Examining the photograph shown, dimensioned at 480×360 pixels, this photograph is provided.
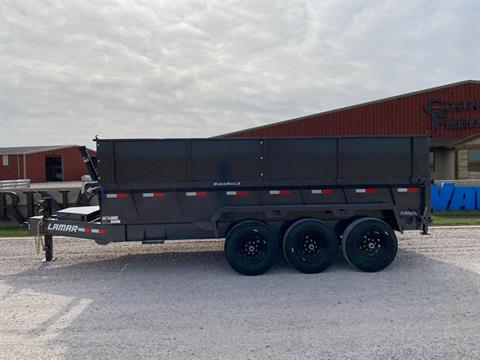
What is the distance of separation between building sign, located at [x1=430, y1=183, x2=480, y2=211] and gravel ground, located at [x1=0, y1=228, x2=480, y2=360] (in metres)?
6.84

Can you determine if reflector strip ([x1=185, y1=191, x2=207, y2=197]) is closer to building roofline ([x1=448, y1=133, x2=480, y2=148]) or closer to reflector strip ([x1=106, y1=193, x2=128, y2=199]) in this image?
reflector strip ([x1=106, y1=193, x2=128, y2=199])

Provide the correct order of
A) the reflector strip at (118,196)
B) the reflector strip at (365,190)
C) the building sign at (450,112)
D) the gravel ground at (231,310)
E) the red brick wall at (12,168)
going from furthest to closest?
the red brick wall at (12,168) → the building sign at (450,112) → the reflector strip at (365,190) → the reflector strip at (118,196) → the gravel ground at (231,310)

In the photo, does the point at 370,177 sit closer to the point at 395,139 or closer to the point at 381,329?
the point at 395,139

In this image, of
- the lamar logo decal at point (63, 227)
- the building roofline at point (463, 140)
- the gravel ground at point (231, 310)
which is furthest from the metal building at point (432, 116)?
the lamar logo decal at point (63, 227)

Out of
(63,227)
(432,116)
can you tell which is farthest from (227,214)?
(432,116)

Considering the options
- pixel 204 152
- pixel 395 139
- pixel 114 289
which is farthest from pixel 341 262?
pixel 114 289

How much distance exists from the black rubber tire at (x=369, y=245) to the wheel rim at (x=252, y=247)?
1.51 metres

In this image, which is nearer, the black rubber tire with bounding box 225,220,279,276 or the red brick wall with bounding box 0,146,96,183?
the black rubber tire with bounding box 225,220,279,276

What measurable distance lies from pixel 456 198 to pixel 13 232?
15.9m

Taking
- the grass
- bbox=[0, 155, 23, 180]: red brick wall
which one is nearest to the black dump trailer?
the grass

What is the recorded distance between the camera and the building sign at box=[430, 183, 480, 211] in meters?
12.9

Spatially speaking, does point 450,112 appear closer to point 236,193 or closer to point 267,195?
point 267,195

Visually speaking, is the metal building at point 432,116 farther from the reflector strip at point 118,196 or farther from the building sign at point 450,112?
the reflector strip at point 118,196

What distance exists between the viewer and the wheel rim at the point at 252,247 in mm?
5902
